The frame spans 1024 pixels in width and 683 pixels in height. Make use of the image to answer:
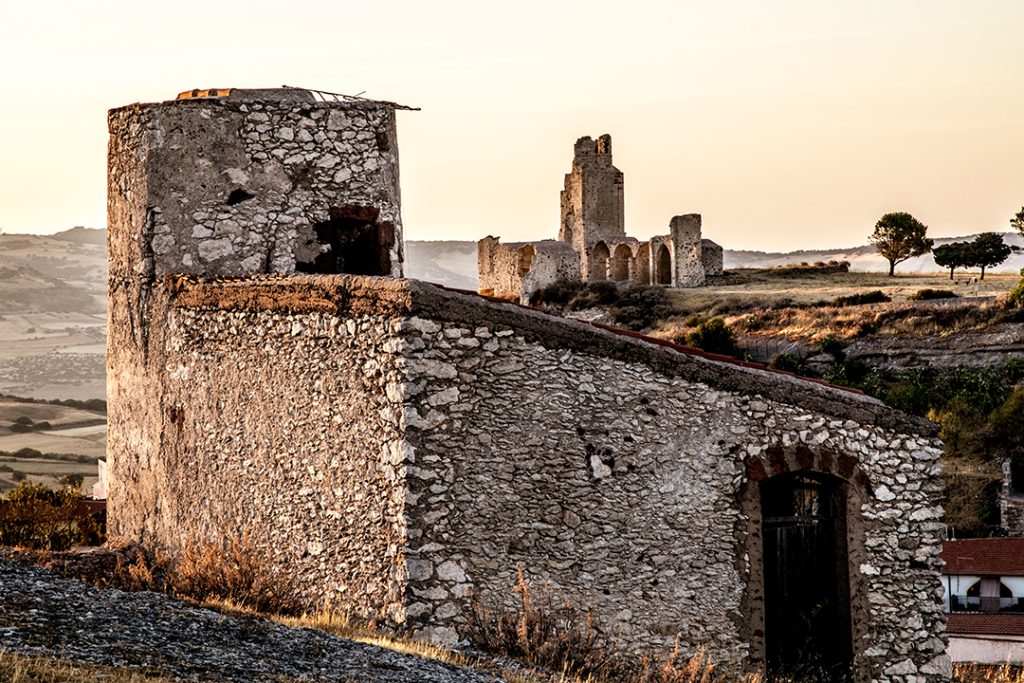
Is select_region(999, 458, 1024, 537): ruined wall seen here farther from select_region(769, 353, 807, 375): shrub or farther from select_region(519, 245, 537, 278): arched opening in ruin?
select_region(519, 245, 537, 278): arched opening in ruin

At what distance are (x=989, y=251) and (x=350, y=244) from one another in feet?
214

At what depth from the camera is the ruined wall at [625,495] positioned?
A: 9.51 meters

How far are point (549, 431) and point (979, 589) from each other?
22482mm

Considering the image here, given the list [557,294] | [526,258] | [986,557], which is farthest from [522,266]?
[986,557]

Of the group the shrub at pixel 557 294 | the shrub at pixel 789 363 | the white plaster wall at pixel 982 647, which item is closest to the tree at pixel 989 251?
the shrub at pixel 557 294

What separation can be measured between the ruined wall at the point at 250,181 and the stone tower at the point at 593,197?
216ft

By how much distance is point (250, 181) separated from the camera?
1117 cm

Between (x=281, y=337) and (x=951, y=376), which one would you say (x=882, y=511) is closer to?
(x=281, y=337)

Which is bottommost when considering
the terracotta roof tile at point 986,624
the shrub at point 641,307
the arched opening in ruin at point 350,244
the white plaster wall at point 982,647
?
the white plaster wall at point 982,647

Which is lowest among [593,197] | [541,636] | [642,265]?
[541,636]

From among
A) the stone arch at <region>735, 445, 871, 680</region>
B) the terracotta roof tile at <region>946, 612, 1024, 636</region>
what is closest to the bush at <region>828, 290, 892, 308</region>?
the terracotta roof tile at <region>946, 612, 1024, 636</region>

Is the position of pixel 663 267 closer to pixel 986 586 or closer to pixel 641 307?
pixel 641 307

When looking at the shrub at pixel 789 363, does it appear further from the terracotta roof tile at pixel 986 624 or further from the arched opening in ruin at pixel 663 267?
the arched opening in ruin at pixel 663 267

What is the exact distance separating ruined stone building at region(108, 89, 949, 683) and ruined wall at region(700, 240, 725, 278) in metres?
61.6
